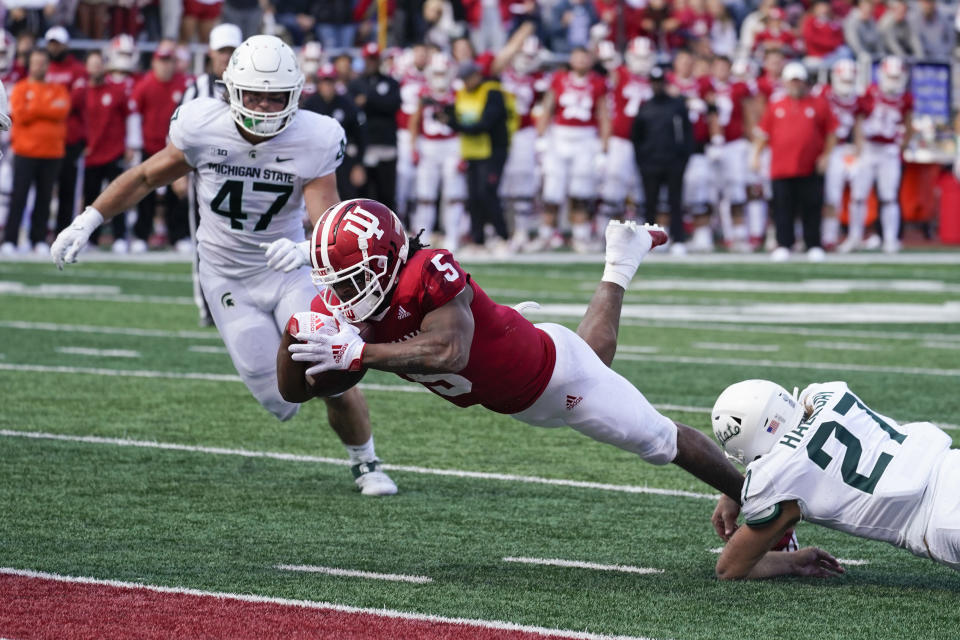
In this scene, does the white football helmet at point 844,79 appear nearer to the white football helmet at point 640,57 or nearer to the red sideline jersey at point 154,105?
the white football helmet at point 640,57

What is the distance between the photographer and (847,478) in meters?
4.51

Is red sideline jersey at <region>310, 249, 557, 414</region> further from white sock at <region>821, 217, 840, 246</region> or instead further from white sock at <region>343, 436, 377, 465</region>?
white sock at <region>821, 217, 840, 246</region>

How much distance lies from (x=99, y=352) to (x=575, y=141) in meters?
9.29

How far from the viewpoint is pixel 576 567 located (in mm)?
4914

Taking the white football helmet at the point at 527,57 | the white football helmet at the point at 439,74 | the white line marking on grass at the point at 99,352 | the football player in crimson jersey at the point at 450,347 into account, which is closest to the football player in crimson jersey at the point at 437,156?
the white football helmet at the point at 439,74

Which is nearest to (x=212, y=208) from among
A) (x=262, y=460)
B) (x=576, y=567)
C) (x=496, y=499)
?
(x=262, y=460)

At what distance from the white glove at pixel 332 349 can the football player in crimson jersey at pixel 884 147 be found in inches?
588

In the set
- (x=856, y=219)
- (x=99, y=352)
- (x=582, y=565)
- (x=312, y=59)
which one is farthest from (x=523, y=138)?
(x=582, y=565)

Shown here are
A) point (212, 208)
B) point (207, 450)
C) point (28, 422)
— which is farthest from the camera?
point (28, 422)

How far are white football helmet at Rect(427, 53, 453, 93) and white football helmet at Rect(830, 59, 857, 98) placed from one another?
416 cm

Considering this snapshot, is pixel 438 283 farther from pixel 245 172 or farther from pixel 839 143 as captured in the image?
pixel 839 143

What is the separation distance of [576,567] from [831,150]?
→ 13.5 m

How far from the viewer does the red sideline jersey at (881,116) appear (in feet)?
60.9

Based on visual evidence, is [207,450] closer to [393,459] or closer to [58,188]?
[393,459]
